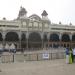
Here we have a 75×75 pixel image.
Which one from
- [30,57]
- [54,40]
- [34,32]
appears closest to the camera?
[30,57]

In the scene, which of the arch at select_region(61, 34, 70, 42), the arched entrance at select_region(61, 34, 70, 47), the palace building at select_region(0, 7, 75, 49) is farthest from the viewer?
the arch at select_region(61, 34, 70, 42)

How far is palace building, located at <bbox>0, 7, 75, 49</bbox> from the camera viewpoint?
2712 inches

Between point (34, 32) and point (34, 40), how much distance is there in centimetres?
249

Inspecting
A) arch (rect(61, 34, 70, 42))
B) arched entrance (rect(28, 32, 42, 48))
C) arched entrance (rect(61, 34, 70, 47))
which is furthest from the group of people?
arch (rect(61, 34, 70, 42))

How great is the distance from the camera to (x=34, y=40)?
238 ft

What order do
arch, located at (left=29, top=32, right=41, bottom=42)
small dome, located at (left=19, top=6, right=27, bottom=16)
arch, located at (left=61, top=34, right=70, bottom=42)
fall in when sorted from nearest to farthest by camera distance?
arch, located at (left=29, top=32, right=41, bottom=42) → small dome, located at (left=19, top=6, right=27, bottom=16) → arch, located at (left=61, top=34, right=70, bottom=42)

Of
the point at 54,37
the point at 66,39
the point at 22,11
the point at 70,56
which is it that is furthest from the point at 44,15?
the point at 70,56

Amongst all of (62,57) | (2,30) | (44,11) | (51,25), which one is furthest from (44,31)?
(62,57)

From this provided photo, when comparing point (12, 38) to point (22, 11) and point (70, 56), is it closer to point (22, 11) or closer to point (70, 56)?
point (22, 11)

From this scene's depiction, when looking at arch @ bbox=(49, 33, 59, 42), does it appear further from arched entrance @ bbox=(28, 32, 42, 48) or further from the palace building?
arched entrance @ bbox=(28, 32, 42, 48)

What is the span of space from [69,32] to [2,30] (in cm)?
2316

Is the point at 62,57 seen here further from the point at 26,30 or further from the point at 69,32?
the point at 69,32

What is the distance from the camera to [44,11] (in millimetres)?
78625

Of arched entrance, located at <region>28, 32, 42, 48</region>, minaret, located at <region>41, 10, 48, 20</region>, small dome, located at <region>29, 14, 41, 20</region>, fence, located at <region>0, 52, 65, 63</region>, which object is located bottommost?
fence, located at <region>0, 52, 65, 63</region>
